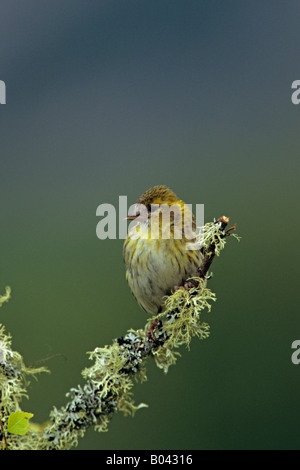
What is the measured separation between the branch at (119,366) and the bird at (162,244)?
1.37ft

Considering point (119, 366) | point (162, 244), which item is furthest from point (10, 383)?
point (162, 244)

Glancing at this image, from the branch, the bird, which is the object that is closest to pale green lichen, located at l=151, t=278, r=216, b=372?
the branch

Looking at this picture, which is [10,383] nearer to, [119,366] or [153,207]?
[119,366]

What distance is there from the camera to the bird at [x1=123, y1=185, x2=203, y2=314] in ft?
8.20

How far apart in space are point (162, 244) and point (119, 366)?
0.74 metres

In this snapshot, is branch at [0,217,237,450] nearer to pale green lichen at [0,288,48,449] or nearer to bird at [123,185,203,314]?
pale green lichen at [0,288,48,449]

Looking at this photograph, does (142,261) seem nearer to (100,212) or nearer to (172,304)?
(172,304)

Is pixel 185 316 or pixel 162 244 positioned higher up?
pixel 162 244

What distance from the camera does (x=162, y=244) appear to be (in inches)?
101

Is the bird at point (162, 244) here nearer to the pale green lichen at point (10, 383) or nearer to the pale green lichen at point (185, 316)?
the pale green lichen at point (185, 316)

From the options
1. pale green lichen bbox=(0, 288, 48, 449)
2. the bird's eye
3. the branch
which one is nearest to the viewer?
pale green lichen bbox=(0, 288, 48, 449)

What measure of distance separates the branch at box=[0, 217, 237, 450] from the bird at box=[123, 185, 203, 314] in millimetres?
416

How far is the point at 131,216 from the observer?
2488 millimetres
